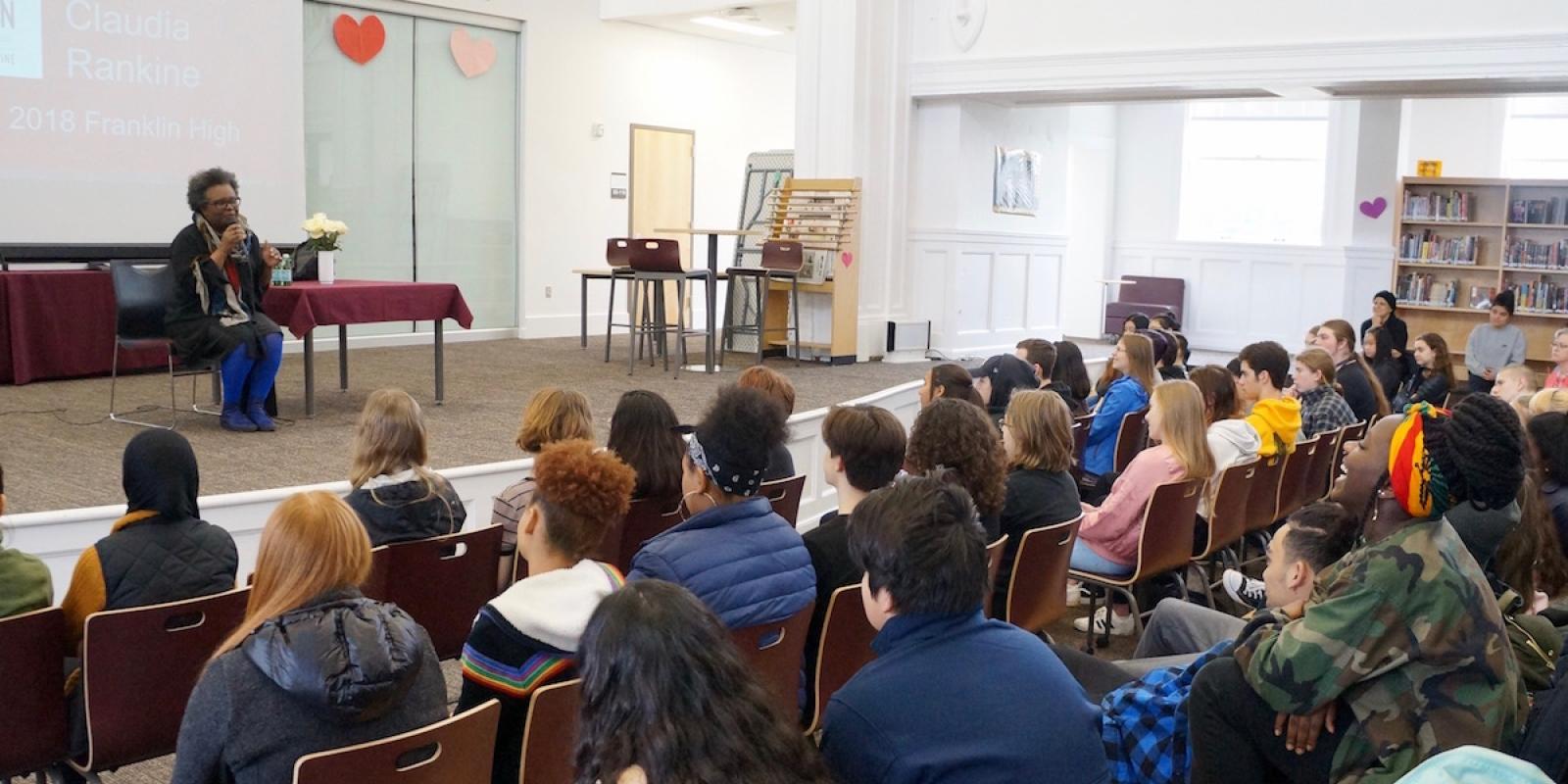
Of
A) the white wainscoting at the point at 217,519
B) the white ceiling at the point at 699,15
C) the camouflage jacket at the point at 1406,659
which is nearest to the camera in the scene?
the camouflage jacket at the point at 1406,659

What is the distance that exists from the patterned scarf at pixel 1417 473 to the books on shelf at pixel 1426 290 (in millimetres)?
Answer: 10494

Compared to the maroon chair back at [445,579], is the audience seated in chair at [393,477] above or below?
above

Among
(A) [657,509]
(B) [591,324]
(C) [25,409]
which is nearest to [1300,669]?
(A) [657,509]

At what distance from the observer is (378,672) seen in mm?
1923

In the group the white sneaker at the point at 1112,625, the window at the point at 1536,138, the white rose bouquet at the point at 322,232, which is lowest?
the white sneaker at the point at 1112,625

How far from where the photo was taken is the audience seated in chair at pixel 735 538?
249 cm

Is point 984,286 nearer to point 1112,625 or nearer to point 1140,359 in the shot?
point 1140,359

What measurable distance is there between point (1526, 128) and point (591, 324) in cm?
947

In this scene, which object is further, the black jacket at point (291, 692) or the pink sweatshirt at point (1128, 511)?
the pink sweatshirt at point (1128, 511)

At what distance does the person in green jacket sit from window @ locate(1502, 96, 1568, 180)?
1360 cm

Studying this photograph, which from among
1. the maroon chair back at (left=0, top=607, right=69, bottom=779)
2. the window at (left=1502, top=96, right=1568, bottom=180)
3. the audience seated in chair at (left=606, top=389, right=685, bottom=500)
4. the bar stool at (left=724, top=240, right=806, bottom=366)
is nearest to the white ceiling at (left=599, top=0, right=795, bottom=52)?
the bar stool at (left=724, top=240, right=806, bottom=366)

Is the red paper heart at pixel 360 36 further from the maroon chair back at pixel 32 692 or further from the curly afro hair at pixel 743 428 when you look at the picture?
the maroon chair back at pixel 32 692

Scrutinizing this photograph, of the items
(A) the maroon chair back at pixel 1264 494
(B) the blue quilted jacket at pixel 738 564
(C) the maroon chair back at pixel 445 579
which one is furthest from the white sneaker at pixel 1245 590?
(C) the maroon chair back at pixel 445 579

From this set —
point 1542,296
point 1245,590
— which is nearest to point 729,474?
point 1245,590
